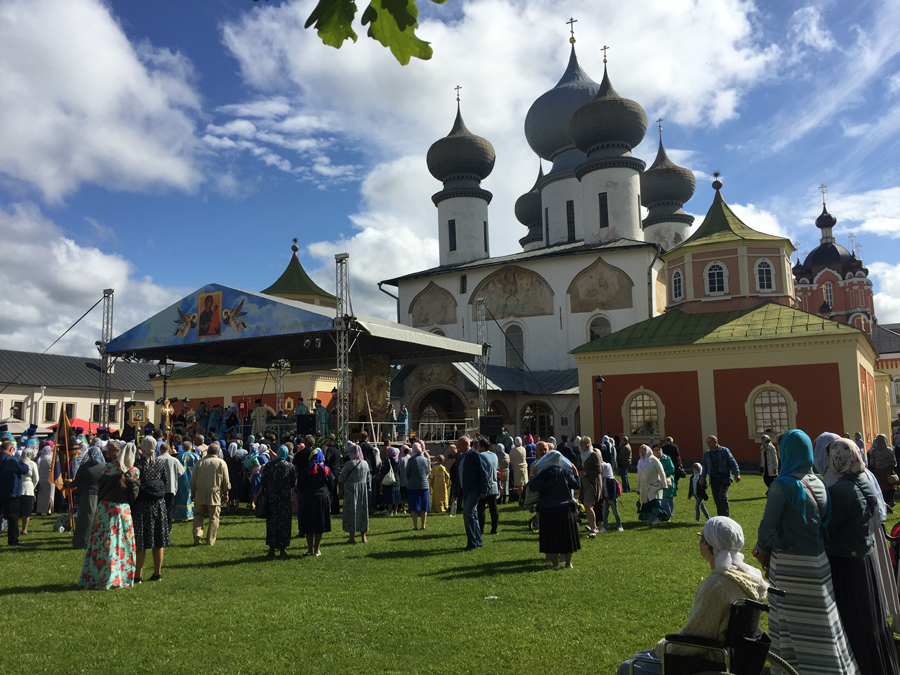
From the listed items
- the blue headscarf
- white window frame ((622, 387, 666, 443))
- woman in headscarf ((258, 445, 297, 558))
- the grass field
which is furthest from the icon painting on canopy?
the blue headscarf

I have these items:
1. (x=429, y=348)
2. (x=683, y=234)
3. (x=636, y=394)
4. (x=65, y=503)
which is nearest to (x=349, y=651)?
(x=65, y=503)

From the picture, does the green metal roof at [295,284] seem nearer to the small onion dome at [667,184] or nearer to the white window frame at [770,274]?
the small onion dome at [667,184]

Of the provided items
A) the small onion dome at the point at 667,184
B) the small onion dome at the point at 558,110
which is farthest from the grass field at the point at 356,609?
the small onion dome at the point at 667,184

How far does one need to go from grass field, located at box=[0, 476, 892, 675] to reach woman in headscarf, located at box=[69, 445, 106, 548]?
347 millimetres

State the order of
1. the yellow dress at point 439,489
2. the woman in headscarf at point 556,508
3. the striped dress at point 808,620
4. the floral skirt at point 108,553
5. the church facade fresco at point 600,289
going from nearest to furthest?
the striped dress at point 808,620 → the floral skirt at point 108,553 → the woman in headscarf at point 556,508 → the yellow dress at point 439,489 → the church facade fresco at point 600,289

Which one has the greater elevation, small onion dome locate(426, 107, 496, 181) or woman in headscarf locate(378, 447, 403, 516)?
A: small onion dome locate(426, 107, 496, 181)

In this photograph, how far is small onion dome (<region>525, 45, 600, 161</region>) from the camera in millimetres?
37844

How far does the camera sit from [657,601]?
665 cm

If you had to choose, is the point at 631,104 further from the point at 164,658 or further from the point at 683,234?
the point at 164,658

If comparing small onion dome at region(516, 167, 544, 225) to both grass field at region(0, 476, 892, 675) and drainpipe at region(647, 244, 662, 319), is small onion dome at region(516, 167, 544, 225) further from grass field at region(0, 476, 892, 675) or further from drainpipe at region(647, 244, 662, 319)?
grass field at region(0, 476, 892, 675)

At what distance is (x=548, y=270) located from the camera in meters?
31.6

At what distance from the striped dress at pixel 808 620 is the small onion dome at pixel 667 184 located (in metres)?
38.6

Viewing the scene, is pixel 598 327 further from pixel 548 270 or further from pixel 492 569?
pixel 492 569

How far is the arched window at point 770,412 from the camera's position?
22.1 m
